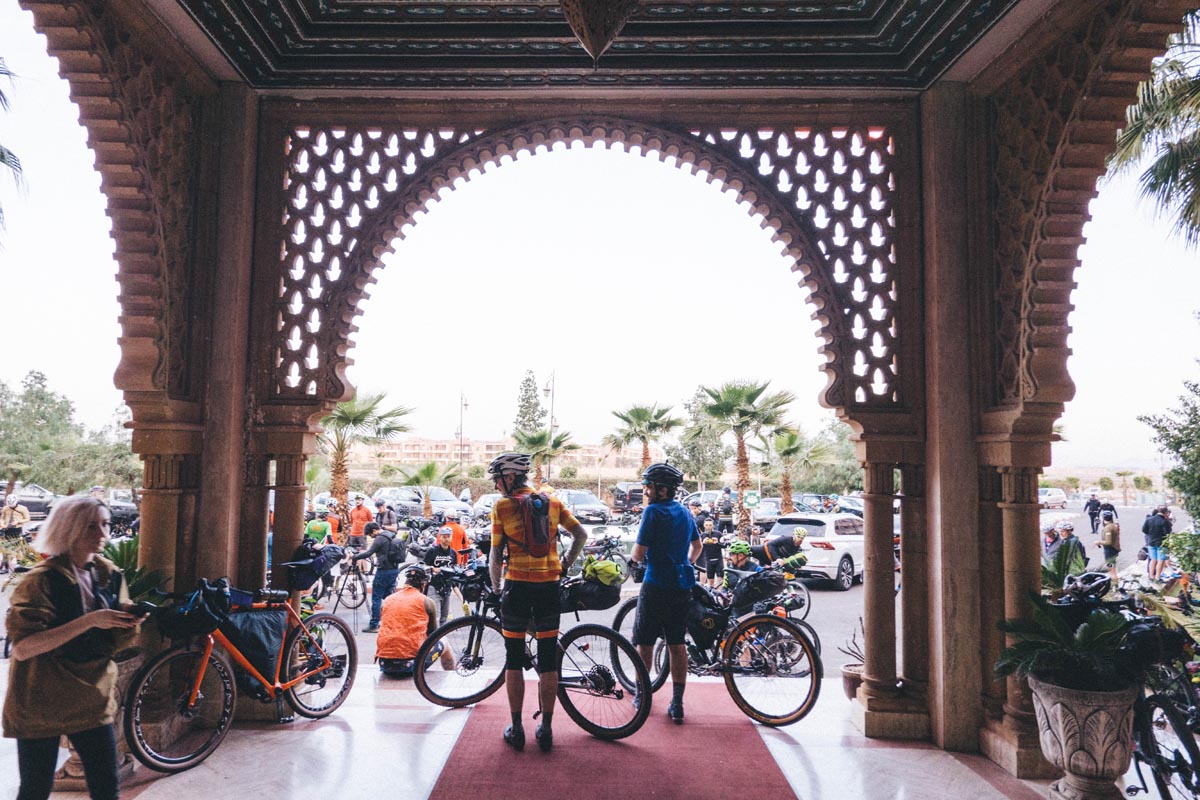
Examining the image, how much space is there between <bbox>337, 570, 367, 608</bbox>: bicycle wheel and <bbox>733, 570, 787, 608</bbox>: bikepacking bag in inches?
214

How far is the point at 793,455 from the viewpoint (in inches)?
690

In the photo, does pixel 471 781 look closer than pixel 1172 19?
No

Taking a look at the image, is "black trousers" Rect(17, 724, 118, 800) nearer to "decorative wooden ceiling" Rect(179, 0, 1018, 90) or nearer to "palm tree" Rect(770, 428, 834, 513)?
"decorative wooden ceiling" Rect(179, 0, 1018, 90)

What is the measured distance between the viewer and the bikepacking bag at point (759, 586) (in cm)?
497

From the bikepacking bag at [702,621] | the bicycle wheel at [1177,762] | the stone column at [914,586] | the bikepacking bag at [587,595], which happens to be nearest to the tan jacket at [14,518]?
the bikepacking bag at [587,595]

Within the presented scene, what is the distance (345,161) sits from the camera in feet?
15.2

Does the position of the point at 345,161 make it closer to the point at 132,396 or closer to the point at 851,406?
the point at 132,396

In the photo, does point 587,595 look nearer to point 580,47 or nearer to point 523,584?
point 523,584

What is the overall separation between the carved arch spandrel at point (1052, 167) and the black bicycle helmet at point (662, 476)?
1.97 metres

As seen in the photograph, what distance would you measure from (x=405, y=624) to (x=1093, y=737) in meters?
4.27

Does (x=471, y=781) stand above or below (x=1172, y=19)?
below

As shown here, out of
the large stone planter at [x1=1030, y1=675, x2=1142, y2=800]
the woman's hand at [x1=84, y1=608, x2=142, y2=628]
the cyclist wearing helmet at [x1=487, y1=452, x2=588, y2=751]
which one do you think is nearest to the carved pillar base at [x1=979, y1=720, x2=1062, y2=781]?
the large stone planter at [x1=1030, y1=675, x2=1142, y2=800]

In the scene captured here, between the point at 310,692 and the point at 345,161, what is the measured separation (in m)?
3.53

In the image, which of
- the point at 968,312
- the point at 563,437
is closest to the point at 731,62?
the point at 968,312
